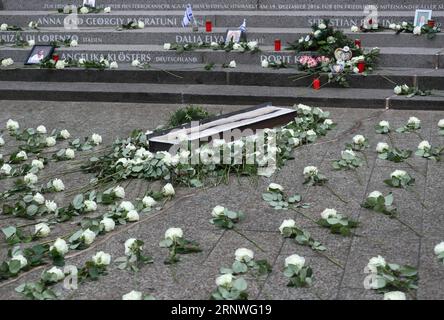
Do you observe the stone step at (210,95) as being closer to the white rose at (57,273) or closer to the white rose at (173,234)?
the white rose at (173,234)

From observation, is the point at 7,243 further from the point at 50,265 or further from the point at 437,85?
the point at 437,85

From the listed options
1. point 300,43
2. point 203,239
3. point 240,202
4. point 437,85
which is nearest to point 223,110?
point 300,43

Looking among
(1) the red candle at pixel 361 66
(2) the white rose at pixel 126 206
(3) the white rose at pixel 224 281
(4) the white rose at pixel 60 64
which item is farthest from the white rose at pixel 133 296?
(4) the white rose at pixel 60 64

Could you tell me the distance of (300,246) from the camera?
4703 mm

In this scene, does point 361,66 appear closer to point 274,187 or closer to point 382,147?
point 382,147

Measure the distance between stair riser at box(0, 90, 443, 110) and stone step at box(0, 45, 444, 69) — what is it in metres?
0.94

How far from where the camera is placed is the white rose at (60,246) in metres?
4.51

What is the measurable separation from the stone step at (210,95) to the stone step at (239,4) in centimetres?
195

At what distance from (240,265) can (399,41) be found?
18.8 feet

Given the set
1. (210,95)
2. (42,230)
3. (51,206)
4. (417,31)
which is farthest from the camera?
(417,31)

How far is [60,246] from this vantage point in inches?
178

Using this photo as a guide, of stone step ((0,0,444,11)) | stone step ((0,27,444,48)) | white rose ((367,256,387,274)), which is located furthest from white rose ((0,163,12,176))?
stone step ((0,0,444,11))

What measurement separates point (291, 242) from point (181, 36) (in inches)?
221

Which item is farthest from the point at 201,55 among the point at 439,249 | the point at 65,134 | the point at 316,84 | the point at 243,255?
the point at 439,249
